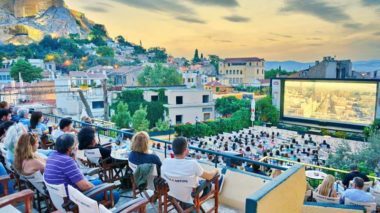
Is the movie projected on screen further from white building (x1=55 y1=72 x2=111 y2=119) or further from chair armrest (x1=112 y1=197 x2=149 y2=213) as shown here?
chair armrest (x1=112 y1=197 x2=149 y2=213)

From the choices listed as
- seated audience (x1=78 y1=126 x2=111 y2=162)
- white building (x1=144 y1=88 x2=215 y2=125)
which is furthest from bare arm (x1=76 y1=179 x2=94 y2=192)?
white building (x1=144 y1=88 x2=215 y2=125)

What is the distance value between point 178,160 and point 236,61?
8693 cm

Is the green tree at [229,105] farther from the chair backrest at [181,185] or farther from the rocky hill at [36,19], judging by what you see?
the rocky hill at [36,19]

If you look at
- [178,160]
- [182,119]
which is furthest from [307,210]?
[182,119]

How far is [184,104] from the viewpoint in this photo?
3538cm

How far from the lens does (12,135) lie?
354 cm

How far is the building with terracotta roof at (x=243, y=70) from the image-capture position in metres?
83.3

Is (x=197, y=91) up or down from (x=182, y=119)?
up

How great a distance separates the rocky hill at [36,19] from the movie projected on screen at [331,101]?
12634cm

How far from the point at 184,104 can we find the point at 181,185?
107ft

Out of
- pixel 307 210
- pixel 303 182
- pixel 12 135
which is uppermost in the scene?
pixel 12 135

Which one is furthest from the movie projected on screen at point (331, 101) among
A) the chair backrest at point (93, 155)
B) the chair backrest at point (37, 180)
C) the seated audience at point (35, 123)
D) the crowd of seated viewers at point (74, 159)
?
the chair backrest at point (37, 180)

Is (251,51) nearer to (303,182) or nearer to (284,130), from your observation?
(284,130)

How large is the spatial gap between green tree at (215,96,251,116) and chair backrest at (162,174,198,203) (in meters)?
39.1
